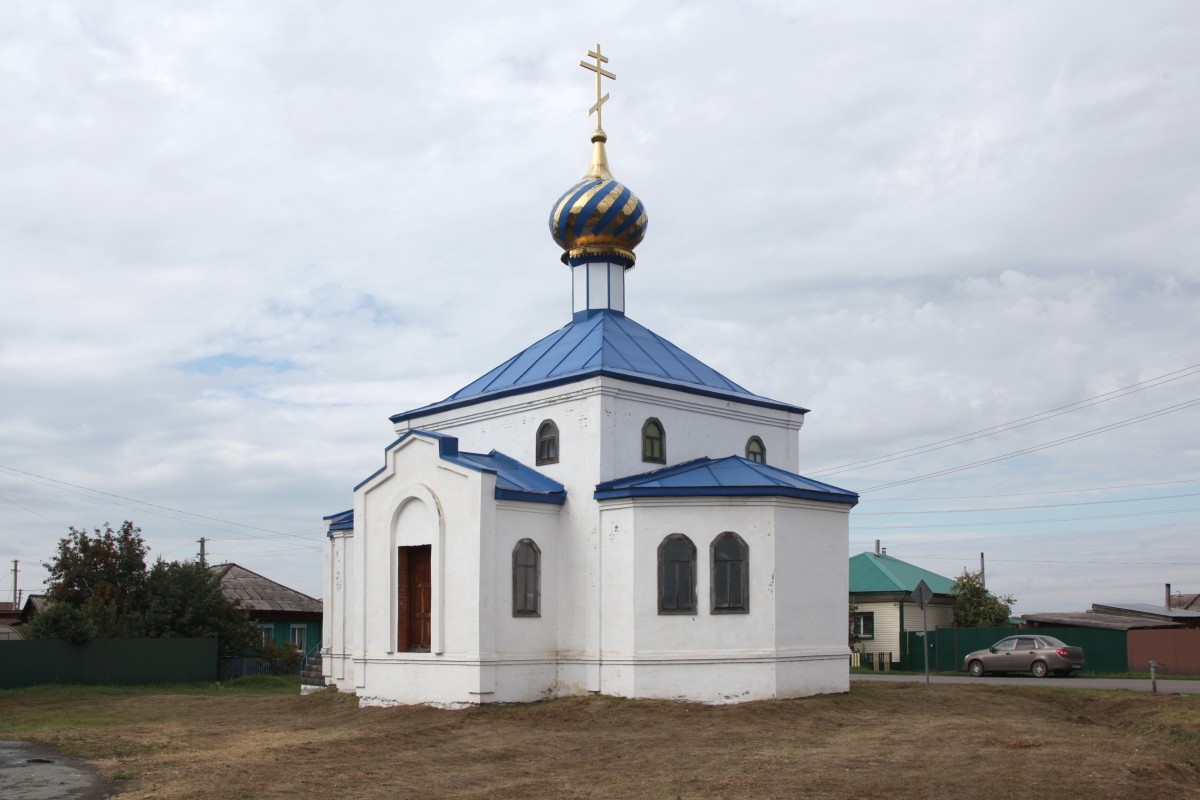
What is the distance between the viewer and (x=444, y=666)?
737 inches

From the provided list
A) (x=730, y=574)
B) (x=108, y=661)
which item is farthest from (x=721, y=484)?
(x=108, y=661)

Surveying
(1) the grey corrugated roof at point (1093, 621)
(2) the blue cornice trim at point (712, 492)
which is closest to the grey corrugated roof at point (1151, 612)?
(1) the grey corrugated roof at point (1093, 621)

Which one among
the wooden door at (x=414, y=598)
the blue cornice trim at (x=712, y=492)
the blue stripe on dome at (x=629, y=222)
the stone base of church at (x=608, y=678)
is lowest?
the stone base of church at (x=608, y=678)

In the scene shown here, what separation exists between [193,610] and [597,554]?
1760 centimetres

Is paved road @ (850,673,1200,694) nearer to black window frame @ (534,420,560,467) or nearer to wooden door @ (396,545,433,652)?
black window frame @ (534,420,560,467)

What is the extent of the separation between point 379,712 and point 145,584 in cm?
1648

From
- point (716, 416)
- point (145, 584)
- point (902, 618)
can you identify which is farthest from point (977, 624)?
point (145, 584)

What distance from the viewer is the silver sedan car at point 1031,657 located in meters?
26.0

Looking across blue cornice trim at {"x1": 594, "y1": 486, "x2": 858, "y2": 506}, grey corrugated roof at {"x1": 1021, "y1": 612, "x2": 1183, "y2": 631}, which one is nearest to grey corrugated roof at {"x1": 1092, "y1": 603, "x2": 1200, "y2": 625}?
grey corrugated roof at {"x1": 1021, "y1": 612, "x2": 1183, "y2": 631}

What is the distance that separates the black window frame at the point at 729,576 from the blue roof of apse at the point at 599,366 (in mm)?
3180

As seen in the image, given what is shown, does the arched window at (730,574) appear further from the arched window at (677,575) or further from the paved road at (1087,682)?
the paved road at (1087,682)

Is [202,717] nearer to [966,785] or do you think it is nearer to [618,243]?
[618,243]

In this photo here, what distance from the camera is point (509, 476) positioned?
19594mm

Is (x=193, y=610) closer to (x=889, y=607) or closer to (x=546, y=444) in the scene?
(x=546, y=444)
